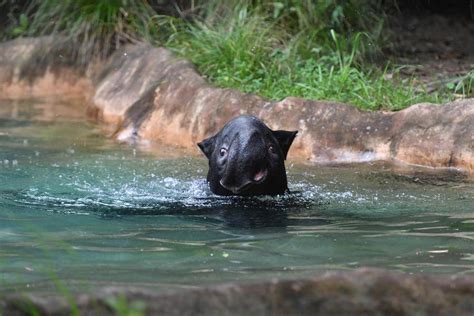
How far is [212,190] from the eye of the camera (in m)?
7.11

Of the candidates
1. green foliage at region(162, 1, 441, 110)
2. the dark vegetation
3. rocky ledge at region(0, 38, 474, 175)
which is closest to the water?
rocky ledge at region(0, 38, 474, 175)

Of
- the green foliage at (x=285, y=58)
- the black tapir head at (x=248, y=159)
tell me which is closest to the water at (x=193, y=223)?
the black tapir head at (x=248, y=159)

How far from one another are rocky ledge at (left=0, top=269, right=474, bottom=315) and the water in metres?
0.16

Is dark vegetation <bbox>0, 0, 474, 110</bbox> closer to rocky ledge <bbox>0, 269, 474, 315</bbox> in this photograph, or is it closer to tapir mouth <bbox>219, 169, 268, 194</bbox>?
tapir mouth <bbox>219, 169, 268, 194</bbox>

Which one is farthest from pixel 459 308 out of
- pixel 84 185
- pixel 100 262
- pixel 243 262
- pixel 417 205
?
pixel 84 185

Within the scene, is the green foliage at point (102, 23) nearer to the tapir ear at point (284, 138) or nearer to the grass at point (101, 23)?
the grass at point (101, 23)

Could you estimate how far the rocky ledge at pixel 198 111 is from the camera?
9.05 metres

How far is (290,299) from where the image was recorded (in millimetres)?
3275

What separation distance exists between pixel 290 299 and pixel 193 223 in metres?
3.06

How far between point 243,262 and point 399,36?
8.95 m

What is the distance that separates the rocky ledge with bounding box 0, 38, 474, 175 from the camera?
9055mm

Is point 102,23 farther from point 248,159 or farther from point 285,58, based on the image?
point 248,159

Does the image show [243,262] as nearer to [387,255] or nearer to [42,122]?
[387,255]

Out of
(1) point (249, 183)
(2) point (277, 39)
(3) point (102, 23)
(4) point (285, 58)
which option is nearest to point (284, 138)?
(1) point (249, 183)
